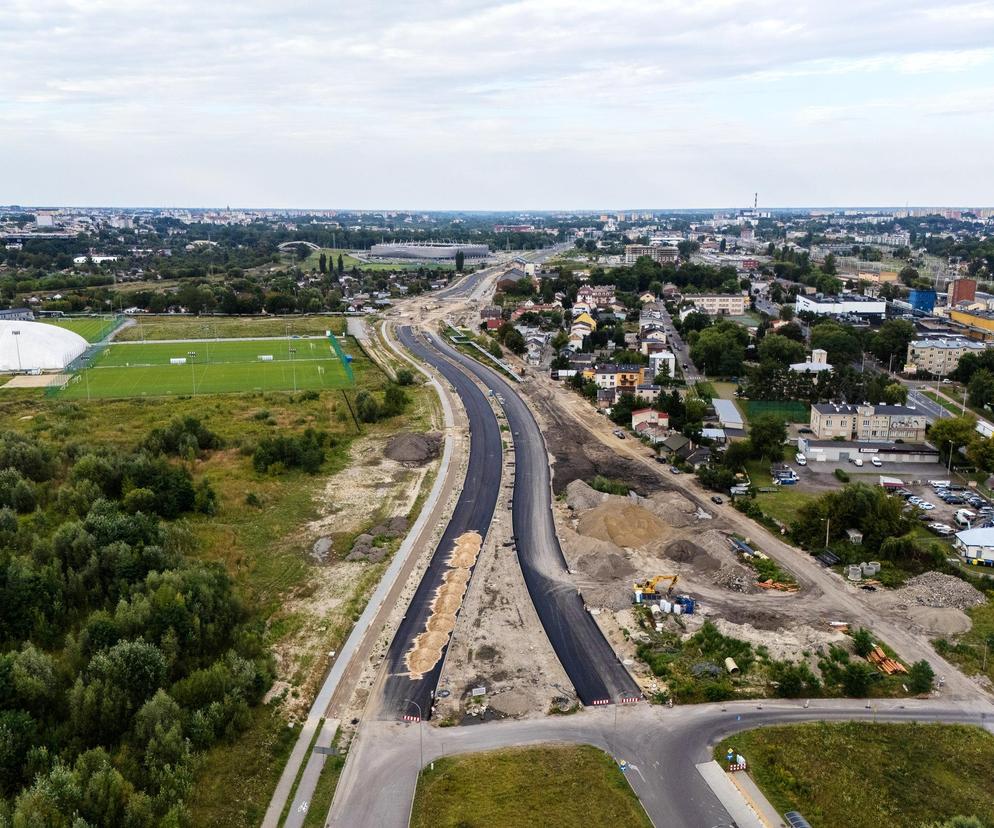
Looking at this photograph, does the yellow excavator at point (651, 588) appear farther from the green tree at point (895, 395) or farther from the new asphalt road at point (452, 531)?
the green tree at point (895, 395)

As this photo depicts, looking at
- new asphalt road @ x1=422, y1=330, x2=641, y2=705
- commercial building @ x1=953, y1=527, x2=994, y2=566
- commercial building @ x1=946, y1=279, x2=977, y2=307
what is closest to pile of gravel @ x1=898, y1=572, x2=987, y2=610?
commercial building @ x1=953, y1=527, x2=994, y2=566

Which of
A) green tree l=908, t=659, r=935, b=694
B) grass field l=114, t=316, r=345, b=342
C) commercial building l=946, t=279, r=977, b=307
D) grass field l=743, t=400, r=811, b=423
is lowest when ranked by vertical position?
green tree l=908, t=659, r=935, b=694

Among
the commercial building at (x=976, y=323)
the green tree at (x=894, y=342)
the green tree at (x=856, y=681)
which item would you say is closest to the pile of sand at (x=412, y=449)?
the green tree at (x=856, y=681)

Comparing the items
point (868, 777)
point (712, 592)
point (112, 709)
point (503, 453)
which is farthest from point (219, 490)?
point (868, 777)

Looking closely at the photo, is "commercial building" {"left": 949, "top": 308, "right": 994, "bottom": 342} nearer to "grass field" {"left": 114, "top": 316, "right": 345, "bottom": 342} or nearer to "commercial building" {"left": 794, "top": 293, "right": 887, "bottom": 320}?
"commercial building" {"left": 794, "top": 293, "right": 887, "bottom": 320}

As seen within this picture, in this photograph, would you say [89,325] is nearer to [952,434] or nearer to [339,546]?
[339,546]

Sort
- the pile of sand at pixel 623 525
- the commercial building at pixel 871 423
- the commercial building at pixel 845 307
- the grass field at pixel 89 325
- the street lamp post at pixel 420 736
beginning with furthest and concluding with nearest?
the commercial building at pixel 845 307
the grass field at pixel 89 325
the commercial building at pixel 871 423
the pile of sand at pixel 623 525
the street lamp post at pixel 420 736

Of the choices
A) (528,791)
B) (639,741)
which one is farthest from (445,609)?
(528,791)
